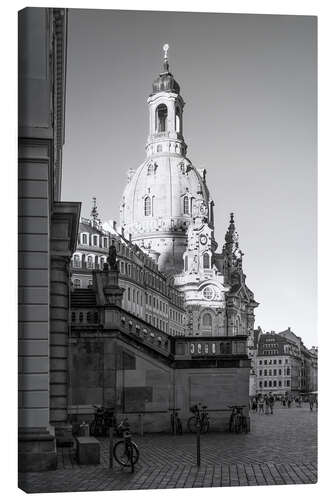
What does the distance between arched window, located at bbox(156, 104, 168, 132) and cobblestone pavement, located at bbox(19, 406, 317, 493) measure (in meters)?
6.02

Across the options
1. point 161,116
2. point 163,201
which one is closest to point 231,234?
point 161,116

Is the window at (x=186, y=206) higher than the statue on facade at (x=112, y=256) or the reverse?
higher

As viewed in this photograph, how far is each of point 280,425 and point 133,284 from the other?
7207 millimetres

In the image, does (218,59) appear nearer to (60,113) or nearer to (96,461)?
(60,113)

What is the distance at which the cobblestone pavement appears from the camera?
Answer: 53.1ft

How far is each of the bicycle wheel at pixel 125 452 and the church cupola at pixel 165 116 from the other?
540 cm

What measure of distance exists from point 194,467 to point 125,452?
4.06 feet

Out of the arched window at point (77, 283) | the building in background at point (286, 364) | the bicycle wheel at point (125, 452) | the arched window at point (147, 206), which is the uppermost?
the arched window at point (147, 206)

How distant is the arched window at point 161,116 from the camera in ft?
63.8

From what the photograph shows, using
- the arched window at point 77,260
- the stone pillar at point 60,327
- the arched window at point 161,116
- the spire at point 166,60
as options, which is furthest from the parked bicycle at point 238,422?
the spire at point 166,60

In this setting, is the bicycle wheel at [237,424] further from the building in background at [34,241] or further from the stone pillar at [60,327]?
the building in background at [34,241]

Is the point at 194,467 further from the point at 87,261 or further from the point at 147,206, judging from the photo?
the point at 87,261

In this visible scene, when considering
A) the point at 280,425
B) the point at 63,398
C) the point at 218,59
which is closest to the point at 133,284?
the point at 280,425

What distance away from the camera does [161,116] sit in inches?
838
